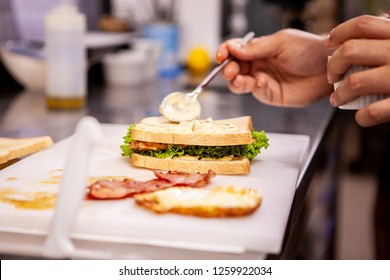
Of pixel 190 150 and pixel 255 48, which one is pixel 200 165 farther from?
pixel 255 48

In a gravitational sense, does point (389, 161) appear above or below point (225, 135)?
above

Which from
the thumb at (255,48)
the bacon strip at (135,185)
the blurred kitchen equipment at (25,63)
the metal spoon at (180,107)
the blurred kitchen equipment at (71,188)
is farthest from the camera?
the blurred kitchen equipment at (25,63)

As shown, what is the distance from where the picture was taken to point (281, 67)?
2.10 metres

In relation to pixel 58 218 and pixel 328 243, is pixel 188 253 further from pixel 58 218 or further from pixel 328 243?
pixel 328 243

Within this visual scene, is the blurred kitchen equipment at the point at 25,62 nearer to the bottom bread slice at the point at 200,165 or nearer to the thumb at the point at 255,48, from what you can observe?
the thumb at the point at 255,48

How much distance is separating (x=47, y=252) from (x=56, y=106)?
5.18 feet

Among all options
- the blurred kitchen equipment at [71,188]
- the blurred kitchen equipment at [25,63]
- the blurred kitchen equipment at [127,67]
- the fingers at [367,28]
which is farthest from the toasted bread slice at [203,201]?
the blurred kitchen equipment at [127,67]

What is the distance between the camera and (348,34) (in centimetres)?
138

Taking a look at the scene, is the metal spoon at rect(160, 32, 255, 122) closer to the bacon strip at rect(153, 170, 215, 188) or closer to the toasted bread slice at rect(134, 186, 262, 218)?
the bacon strip at rect(153, 170, 215, 188)

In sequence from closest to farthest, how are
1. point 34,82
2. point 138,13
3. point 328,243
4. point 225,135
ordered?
point 225,135
point 34,82
point 328,243
point 138,13

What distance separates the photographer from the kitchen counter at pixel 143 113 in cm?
202

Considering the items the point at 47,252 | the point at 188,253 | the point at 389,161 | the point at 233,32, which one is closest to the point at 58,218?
the point at 47,252

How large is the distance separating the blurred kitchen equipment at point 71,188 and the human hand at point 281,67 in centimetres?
106
